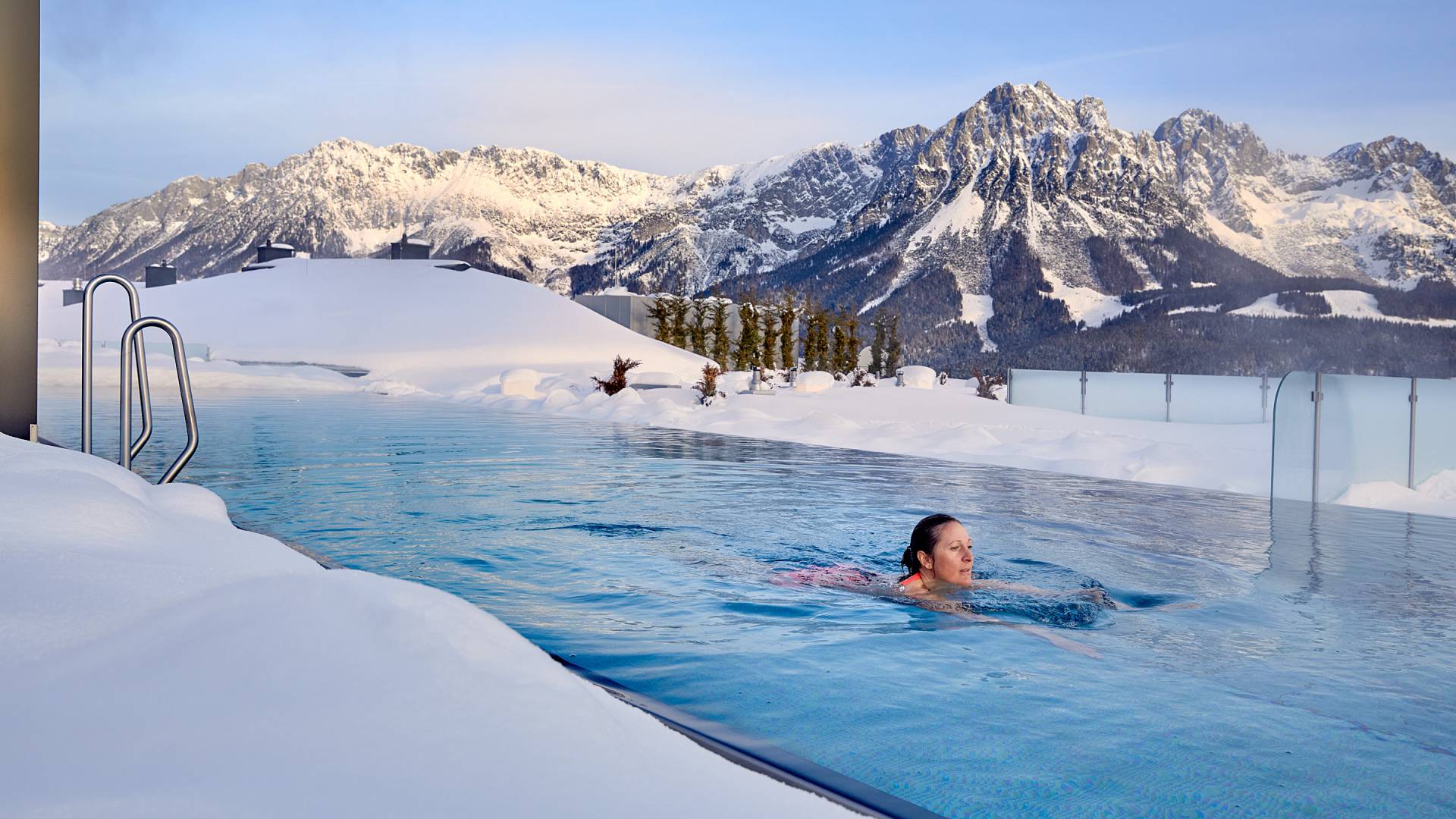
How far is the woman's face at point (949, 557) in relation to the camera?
16.2 ft

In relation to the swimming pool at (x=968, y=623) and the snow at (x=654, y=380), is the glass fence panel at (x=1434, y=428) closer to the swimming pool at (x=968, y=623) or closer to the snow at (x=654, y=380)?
the swimming pool at (x=968, y=623)

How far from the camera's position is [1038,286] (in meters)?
126

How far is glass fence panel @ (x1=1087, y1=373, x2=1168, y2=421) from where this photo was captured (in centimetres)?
1614

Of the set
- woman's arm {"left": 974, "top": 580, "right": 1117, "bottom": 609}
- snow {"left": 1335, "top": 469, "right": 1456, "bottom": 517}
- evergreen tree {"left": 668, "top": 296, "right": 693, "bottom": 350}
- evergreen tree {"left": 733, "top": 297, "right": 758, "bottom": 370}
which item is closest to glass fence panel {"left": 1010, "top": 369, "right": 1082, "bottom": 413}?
snow {"left": 1335, "top": 469, "right": 1456, "bottom": 517}

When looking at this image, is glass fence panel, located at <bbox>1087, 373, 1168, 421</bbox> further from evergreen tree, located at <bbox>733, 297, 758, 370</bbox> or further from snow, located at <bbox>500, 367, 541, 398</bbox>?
evergreen tree, located at <bbox>733, 297, 758, 370</bbox>

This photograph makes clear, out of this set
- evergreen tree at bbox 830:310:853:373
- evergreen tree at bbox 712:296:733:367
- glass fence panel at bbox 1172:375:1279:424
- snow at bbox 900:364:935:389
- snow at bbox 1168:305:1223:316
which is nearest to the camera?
glass fence panel at bbox 1172:375:1279:424

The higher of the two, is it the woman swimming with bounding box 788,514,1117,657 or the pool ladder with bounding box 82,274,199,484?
the pool ladder with bounding box 82,274,199,484

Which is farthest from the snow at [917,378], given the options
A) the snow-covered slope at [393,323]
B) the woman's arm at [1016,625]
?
the woman's arm at [1016,625]

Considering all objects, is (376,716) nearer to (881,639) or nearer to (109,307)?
(881,639)

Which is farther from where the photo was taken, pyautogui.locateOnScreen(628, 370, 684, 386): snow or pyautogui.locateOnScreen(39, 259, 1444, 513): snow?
pyautogui.locateOnScreen(628, 370, 684, 386): snow

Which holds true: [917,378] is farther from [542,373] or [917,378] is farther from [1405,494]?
[1405,494]

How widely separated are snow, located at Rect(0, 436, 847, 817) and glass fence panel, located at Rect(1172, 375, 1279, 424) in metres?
15.3

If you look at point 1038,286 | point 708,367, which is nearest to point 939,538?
point 708,367

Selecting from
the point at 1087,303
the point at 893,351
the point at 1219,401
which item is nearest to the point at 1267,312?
the point at 1087,303
